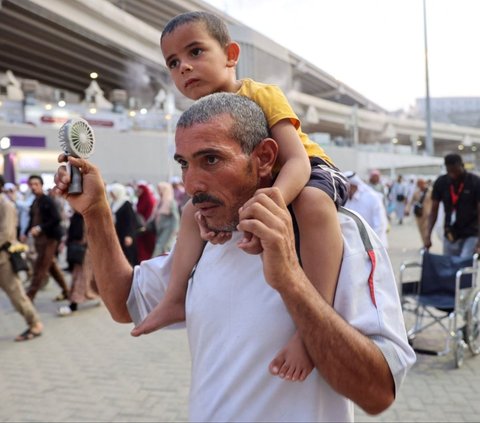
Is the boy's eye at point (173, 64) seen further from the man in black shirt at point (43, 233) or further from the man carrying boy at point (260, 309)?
the man in black shirt at point (43, 233)

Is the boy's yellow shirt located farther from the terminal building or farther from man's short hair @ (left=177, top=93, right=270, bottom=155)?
the terminal building

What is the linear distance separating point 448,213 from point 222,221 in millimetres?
5502

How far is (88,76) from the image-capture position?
46688 millimetres

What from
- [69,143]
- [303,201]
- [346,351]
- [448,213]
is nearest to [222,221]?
[303,201]

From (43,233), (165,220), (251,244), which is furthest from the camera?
(165,220)

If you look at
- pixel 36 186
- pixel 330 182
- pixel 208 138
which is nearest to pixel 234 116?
pixel 208 138

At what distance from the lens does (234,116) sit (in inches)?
49.0

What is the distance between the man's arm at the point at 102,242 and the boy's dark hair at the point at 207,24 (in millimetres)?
502

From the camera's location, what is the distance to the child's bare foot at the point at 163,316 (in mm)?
1546

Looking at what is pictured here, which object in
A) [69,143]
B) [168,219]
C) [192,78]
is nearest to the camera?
[69,143]

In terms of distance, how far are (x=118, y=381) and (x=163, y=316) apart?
360cm

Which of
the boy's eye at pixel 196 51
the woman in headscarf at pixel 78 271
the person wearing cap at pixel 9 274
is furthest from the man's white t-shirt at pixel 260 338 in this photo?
the woman in headscarf at pixel 78 271

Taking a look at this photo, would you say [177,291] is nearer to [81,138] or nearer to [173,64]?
[81,138]

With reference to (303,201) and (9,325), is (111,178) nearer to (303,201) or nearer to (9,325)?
(9,325)
